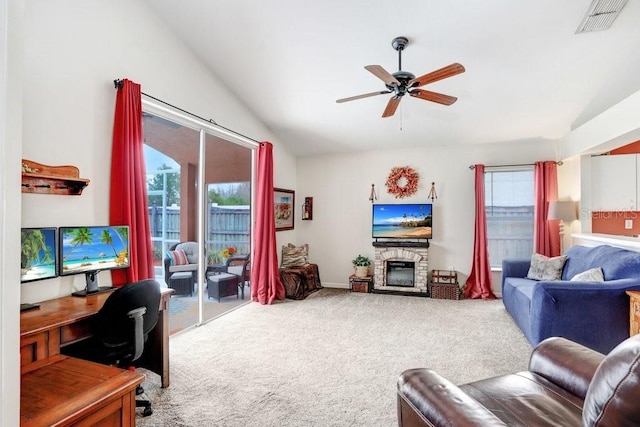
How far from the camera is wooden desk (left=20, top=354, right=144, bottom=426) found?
55.5 inches

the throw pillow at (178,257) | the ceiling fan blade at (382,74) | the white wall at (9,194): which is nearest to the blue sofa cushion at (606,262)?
the ceiling fan blade at (382,74)

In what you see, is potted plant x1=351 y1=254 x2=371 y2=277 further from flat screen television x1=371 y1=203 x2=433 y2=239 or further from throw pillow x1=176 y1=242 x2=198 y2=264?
throw pillow x1=176 y1=242 x2=198 y2=264

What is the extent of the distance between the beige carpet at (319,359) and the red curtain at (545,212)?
3.97 feet

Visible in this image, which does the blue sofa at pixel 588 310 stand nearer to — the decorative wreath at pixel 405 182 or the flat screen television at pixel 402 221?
the flat screen television at pixel 402 221

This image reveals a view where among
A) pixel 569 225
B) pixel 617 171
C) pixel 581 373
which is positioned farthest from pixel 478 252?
pixel 581 373

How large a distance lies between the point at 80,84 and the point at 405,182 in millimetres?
4830

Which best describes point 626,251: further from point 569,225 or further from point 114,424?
point 114,424

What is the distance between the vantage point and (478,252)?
5543mm

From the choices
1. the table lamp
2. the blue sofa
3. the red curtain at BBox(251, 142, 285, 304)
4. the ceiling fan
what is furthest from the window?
the red curtain at BBox(251, 142, 285, 304)

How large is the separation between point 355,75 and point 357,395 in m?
3.42

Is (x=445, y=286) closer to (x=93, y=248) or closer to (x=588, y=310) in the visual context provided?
(x=588, y=310)

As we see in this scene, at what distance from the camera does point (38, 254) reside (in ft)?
7.34

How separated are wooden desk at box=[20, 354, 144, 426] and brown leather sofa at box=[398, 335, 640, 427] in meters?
1.29

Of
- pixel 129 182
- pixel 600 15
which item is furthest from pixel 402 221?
pixel 129 182
